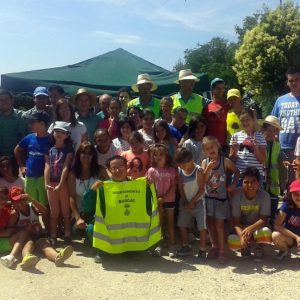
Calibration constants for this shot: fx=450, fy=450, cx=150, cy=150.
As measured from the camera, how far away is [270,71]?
21375mm

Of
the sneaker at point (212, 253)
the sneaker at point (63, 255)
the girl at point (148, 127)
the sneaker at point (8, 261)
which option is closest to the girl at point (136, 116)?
the girl at point (148, 127)

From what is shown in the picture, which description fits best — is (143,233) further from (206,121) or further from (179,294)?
(206,121)

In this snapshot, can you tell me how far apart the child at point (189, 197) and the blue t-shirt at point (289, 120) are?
1578mm

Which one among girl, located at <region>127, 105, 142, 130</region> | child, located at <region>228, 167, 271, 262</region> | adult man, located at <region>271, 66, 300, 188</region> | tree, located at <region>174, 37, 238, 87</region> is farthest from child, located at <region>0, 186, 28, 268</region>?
tree, located at <region>174, 37, 238, 87</region>

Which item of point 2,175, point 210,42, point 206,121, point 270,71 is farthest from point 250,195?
point 210,42

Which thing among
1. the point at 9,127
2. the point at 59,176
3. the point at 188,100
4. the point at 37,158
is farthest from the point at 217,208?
the point at 9,127

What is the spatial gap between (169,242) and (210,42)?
5086 centimetres

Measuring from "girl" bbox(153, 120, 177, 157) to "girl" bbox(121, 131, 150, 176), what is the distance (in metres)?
0.29

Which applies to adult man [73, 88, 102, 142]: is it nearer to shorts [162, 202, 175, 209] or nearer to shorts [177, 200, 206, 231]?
shorts [162, 202, 175, 209]

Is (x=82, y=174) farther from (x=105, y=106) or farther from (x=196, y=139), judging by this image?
(x=105, y=106)

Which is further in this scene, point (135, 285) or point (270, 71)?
point (270, 71)

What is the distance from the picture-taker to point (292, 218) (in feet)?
16.0

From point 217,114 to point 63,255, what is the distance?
9.50ft

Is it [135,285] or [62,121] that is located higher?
[62,121]
